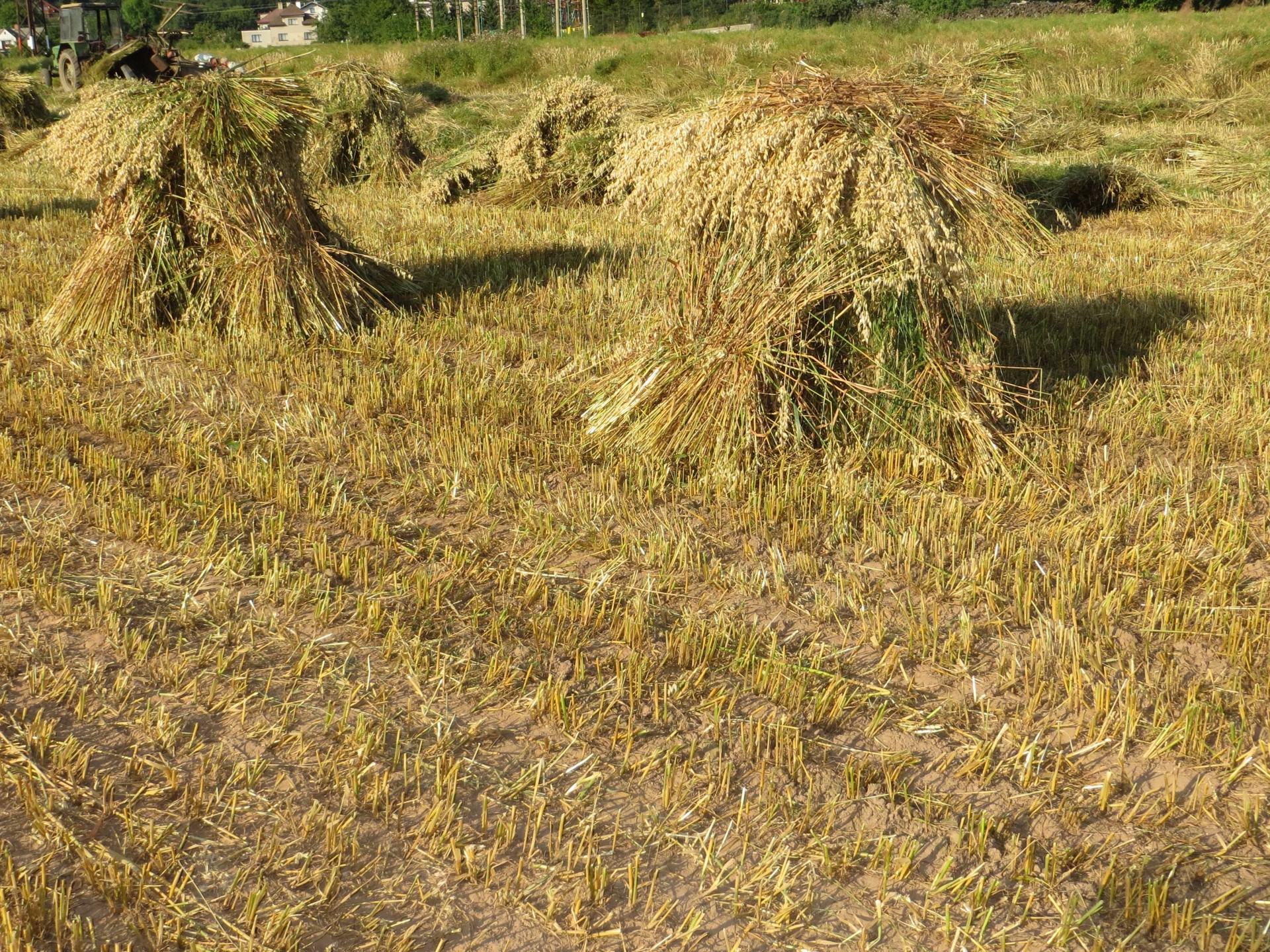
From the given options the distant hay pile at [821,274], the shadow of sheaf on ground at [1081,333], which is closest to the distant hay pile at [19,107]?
the distant hay pile at [821,274]

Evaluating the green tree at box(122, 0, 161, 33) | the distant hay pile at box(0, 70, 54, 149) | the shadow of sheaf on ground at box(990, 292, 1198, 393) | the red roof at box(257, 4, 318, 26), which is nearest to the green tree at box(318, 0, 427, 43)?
Answer: the green tree at box(122, 0, 161, 33)

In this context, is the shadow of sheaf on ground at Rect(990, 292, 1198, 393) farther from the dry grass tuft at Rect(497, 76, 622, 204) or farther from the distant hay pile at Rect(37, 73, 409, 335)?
the dry grass tuft at Rect(497, 76, 622, 204)

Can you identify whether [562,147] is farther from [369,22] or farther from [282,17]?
[282,17]

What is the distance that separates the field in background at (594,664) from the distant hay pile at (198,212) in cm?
34

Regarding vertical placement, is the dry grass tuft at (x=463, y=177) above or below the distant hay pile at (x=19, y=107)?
below

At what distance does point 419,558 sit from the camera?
4.32 m

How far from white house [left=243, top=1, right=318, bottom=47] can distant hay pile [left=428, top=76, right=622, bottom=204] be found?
3963 inches

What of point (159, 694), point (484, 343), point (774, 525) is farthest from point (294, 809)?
A: point (484, 343)

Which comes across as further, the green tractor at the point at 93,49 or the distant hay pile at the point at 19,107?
the green tractor at the point at 93,49

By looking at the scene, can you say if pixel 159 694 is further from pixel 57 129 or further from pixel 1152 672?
pixel 57 129

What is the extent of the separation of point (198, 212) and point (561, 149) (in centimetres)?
595

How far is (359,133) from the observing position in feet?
44.4

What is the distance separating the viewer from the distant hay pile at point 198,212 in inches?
264

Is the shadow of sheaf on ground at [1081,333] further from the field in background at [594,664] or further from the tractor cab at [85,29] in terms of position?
the tractor cab at [85,29]
